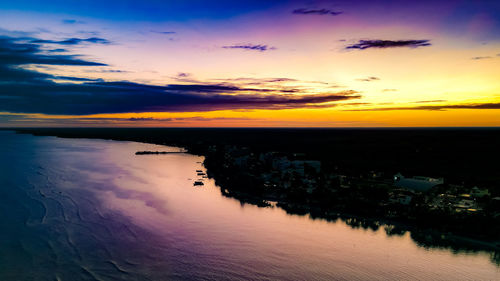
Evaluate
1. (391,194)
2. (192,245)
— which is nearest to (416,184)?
(391,194)

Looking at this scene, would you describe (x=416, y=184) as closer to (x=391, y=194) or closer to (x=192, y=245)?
(x=391, y=194)

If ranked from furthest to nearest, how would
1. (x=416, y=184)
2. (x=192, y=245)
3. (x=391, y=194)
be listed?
(x=416, y=184) < (x=391, y=194) < (x=192, y=245)

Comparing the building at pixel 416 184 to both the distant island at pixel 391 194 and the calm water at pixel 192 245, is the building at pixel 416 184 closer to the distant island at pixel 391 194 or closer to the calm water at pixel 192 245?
the distant island at pixel 391 194

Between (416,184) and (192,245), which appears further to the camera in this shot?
(416,184)

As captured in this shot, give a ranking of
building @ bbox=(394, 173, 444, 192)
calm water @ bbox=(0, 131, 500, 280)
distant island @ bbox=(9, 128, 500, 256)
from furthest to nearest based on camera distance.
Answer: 1. building @ bbox=(394, 173, 444, 192)
2. distant island @ bbox=(9, 128, 500, 256)
3. calm water @ bbox=(0, 131, 500, 280)

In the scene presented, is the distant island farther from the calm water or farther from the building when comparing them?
the calm water

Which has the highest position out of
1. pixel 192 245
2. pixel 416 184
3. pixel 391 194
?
pixel 416 184

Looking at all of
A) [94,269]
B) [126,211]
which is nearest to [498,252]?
[94,269]

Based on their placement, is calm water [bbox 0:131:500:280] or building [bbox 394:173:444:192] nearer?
calm water [bbox 0:131:500:280]

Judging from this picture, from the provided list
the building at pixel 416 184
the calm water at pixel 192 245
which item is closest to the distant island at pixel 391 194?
the building at pixel 416 184

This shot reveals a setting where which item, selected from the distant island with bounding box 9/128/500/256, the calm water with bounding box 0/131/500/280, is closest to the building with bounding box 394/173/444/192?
the distant island with bounding box 9/128/500/256
